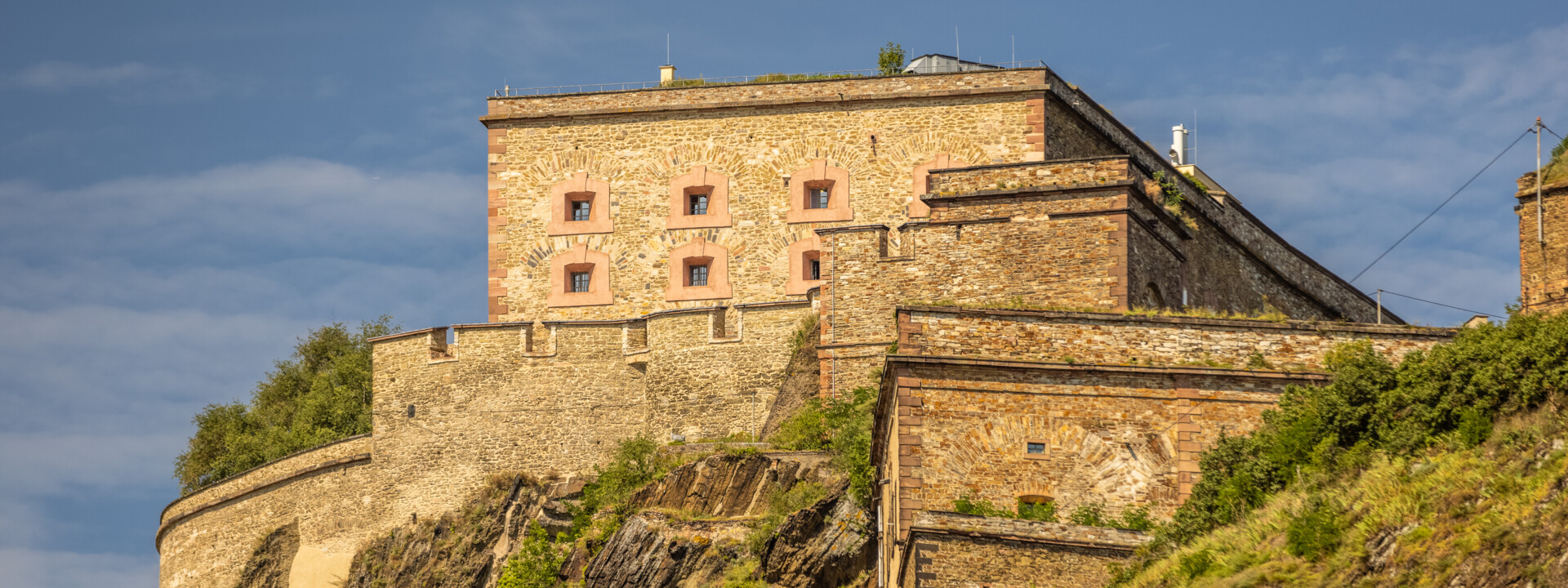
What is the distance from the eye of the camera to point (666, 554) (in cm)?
4112

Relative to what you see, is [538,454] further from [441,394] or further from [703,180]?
[703,180]

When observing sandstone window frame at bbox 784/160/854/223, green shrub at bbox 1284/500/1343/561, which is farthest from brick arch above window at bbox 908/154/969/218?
green shrub at bbox 1284/500/1343/561

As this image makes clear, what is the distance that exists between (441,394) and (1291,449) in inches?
973

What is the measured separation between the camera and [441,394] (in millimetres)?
48812

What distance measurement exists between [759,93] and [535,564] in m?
13.0

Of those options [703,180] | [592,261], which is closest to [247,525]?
[592,261]

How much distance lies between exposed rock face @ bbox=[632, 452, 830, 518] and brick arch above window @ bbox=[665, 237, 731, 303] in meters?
6.70

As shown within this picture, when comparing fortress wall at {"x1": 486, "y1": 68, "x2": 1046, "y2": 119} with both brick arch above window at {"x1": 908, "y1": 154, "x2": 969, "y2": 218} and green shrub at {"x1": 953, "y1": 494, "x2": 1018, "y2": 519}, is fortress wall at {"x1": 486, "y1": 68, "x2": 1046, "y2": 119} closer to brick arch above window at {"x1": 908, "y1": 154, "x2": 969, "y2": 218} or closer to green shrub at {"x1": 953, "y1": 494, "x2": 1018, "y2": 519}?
brick arch above window at {"x1": 908, "y1": 154, "x2": 969, "y2": 218}

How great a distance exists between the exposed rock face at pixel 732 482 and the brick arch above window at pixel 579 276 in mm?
7526

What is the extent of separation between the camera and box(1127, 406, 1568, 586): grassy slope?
20406 mm

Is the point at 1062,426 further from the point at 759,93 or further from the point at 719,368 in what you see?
the point at 759,93

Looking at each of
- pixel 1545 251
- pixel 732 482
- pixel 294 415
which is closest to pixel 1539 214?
pixel 1545 251

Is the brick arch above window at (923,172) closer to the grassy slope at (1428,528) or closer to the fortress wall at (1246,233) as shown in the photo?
the fortress wall at (1246,233)

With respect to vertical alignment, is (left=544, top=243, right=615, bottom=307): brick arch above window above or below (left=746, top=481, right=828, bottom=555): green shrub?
above
